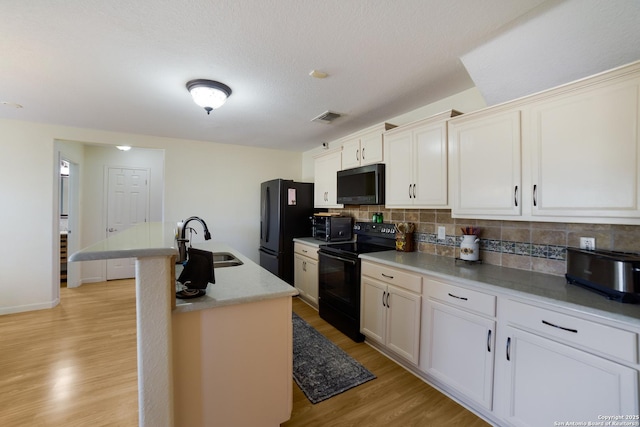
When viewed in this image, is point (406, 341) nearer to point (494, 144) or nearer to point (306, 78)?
point (494, 144)

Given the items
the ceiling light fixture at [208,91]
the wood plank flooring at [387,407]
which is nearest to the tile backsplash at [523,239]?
the wood plank flooring at [387,407]

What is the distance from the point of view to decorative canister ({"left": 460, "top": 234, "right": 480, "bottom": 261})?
7.11 ft

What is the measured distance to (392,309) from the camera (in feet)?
7.47

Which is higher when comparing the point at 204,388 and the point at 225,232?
the point at 225,232

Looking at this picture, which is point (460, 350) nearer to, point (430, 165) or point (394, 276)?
point (394, 276)

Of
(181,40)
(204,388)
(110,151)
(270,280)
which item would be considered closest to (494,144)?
(270,280)

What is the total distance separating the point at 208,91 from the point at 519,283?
2.72 m

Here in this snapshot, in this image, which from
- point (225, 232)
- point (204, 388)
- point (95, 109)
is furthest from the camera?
point (225, 232)

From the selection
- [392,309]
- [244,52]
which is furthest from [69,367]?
[244,52]

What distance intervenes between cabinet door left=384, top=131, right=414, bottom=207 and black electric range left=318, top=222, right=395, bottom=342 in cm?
45

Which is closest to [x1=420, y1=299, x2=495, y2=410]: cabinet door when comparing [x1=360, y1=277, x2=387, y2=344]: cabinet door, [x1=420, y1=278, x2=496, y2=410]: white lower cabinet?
[x1=420, y1=278, x2=496, y2=410]: white lower cabinet

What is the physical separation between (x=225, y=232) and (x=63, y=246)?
9.70 feet

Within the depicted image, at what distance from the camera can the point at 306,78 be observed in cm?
219

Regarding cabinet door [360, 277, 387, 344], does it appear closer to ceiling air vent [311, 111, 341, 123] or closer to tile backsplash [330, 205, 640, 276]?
tile backsplash [330, 205, 640, 276]
